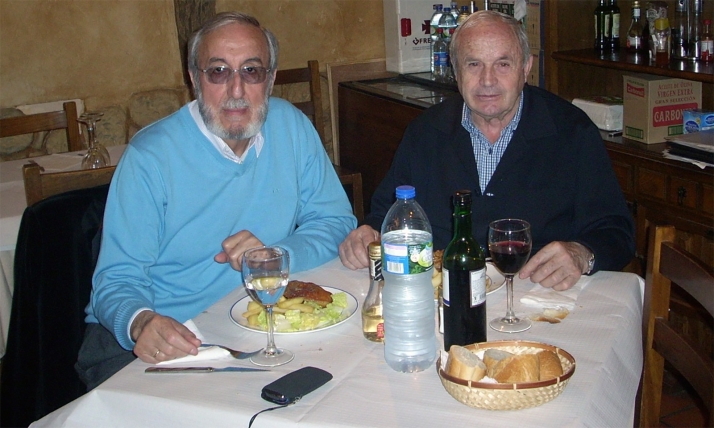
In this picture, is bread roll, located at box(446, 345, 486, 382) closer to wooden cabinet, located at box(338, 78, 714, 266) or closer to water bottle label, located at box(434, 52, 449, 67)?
wooden cabinet, located at box(338, 78, 714, 266)

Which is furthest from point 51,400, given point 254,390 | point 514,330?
point 514,330

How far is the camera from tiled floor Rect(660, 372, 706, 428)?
2658mm

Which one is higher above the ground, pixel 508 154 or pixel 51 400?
pixel 508 154

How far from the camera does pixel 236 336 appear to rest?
4.75 ft

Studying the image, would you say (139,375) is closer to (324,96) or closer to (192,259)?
(192,259)

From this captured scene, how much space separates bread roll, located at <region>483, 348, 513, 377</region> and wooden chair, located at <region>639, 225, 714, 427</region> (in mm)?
399

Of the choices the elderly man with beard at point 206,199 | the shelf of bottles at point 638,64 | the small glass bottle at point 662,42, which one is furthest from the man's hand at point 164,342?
the small glass bottle at point 662,42

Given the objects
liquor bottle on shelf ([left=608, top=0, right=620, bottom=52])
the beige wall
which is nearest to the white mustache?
liquor bottle on shelf ([left=608, top=0, right=620, bottom=52])

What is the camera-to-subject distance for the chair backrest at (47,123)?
309 centimetres

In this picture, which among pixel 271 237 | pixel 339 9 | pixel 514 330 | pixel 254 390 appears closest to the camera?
pixel 254 390

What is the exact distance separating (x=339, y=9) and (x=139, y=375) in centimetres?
335

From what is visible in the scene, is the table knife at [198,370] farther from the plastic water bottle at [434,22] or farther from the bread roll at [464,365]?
the plastic water bottle at [434,22]

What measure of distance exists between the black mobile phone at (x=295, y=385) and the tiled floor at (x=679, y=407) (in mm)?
1799

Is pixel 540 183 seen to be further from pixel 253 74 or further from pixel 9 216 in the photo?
pixel 9 216
